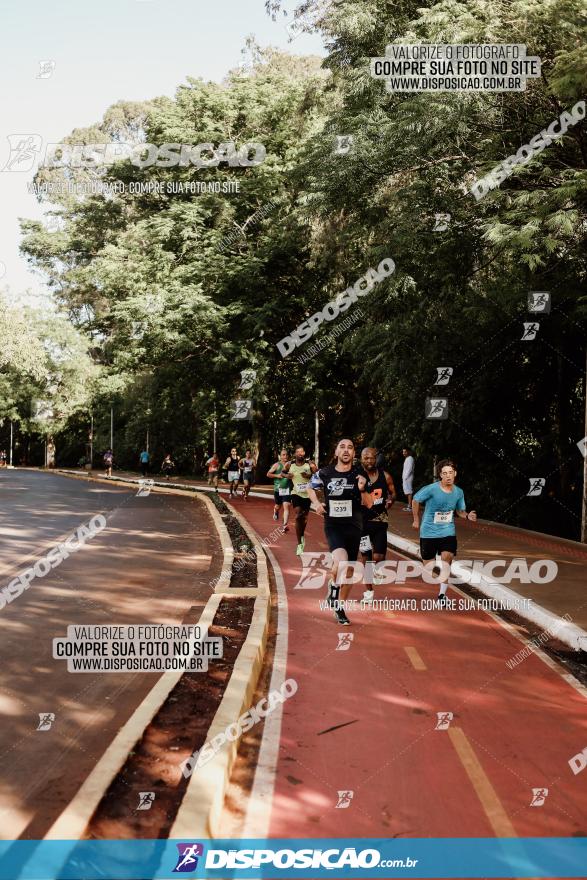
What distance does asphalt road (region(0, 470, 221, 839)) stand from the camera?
546 centimetres

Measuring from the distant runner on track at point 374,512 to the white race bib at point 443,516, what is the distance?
0.78 metres

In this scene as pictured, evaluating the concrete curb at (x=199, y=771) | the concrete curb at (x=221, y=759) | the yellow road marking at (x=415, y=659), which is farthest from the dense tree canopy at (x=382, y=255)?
the concrete curb at (x=199, y=771)

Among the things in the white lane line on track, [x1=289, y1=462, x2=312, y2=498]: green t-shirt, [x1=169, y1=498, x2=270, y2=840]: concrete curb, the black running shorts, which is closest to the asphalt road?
[x1=169, y1=498, x2=270, y2=840]: concrete curb

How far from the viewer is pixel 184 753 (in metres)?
5.71

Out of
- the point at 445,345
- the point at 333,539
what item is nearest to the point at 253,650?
the point at 333,539

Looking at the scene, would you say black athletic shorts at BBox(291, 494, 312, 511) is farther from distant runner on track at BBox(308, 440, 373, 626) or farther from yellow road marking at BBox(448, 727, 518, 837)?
yellow road marking at BBox(448, 727, 518, 837)

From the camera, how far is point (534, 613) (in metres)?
10.5

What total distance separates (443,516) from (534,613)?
62.9 inches

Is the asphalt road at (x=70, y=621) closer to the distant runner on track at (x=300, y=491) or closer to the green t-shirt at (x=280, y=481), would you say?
the distant runner on track at (x=300, y=491)

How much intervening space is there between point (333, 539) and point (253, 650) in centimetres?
210

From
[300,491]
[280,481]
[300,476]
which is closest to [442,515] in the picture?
[300,491]

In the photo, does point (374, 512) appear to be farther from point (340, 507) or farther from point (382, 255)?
point (382, 255)

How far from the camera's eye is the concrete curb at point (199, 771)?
175 inches

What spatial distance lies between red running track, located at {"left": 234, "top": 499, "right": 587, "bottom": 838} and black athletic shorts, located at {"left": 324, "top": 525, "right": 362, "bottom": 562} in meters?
0.89
